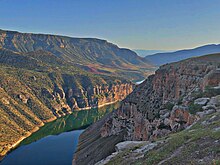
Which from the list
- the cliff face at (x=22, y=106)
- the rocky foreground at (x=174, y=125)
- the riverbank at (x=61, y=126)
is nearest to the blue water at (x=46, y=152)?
the riverbank at (x=61, y=126)

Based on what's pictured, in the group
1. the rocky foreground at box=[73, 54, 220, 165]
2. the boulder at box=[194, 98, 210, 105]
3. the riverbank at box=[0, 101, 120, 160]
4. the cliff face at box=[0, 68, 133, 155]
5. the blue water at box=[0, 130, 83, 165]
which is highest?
the boulder at box=[194, 98, 210, 105]

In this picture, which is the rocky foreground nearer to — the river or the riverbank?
the river

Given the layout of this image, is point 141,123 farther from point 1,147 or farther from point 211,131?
point 1,147

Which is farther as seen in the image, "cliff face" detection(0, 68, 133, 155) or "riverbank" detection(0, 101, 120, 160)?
"riverbank" detection(0, 101, 120, 160)

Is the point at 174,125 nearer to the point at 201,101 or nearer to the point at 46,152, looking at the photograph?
the point at 201,101

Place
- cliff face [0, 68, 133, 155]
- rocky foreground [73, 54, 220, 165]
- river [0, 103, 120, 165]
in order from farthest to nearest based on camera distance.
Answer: cliff face [0, 68, 133, 155], river [0, 103, 120, 165], rocky foreground [73, 54, 220, 165]

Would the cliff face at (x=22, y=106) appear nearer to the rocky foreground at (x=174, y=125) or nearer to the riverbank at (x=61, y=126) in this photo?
the riverbank at (x=61, y=126)

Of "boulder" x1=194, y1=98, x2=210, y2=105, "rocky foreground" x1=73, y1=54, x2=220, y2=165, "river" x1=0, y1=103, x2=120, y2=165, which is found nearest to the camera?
"rocky foreground" x1=73, y1=54, x2=220, y2=165

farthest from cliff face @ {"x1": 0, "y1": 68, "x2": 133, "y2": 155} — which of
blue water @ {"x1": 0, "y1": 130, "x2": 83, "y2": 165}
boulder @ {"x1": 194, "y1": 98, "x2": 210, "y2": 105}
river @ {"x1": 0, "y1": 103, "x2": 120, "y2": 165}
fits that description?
boulder @ {"x1": 194, "y1": 98, "x2": 210, "y2": 105}
